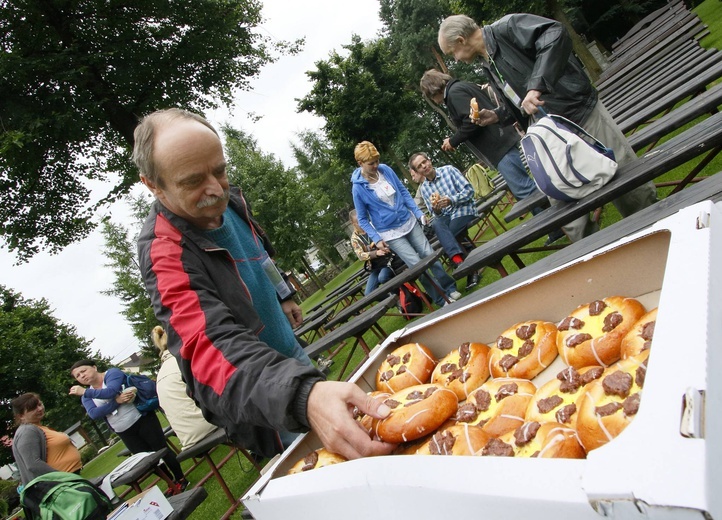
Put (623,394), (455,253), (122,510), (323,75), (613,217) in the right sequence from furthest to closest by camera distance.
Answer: (323,75) < (455,253) < (613,217) < (122,510) < (623,394)

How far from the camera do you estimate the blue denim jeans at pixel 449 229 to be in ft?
20.9

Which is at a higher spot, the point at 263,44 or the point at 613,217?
the point at 263,44

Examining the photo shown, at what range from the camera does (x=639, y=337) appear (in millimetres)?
1159

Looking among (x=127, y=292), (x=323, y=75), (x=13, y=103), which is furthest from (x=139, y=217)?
(x=13, y=103)

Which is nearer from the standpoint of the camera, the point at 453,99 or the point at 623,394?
the point at 623,394

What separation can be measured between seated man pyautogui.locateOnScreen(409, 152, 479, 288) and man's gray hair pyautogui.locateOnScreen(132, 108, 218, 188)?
15.8ft

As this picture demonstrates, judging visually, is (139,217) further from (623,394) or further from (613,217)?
(623,394)

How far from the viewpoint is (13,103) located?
767cm

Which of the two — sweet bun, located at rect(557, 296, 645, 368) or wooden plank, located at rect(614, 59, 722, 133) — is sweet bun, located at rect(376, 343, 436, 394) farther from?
wooden plank, located at rect(614, 59, 722, 133)

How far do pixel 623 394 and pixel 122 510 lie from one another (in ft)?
11.5

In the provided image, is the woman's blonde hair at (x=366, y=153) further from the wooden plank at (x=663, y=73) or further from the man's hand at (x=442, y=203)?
the wooden plank at (x=663, y=73)

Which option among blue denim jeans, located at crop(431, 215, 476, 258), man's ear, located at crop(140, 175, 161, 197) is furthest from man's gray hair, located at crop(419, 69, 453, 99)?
man's ear, located at crop(140, 175, 161, 197)

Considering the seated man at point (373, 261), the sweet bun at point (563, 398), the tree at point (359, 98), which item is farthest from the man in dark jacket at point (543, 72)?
the tree at point (359, 98)

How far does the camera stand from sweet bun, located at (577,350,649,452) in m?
0.93
